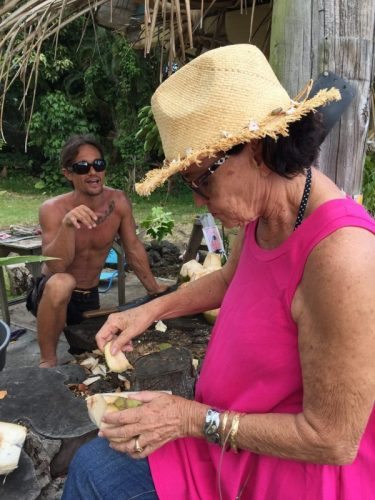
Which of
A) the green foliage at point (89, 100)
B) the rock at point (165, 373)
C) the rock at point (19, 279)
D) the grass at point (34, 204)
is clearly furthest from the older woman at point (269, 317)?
the green foliage at point (89, 100)

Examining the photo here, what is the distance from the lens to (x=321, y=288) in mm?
1056

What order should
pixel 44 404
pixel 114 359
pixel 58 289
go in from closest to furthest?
pixel 114 359 < pixel 44 404 < pixel 58 289

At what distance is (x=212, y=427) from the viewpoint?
124cm

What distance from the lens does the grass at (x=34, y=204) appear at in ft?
31.5

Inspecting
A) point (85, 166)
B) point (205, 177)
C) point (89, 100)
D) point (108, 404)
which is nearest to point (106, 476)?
point (108, 404)

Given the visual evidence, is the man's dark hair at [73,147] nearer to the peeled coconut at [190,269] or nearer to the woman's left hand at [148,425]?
the peeled coconut at [190,269]

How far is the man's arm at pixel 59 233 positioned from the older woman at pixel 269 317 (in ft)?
7.26

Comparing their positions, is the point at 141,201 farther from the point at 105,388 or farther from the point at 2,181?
the point at 105,388

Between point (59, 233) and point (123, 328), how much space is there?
1993mm

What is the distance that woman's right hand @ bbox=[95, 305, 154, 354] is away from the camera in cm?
171

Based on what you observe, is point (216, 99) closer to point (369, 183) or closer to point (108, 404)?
point (108, 404)

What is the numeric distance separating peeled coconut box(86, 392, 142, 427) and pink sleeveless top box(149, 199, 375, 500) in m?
0.17

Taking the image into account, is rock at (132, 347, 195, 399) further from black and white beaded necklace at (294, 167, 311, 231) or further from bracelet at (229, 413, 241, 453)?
black and white beaded necklace at (294, 167, 311, 231)

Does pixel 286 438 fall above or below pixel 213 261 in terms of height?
above
